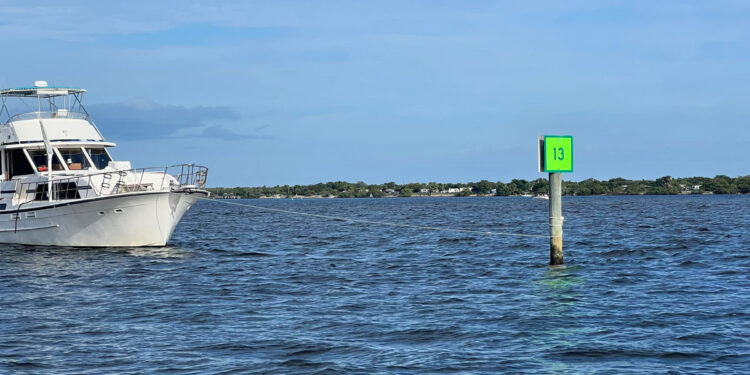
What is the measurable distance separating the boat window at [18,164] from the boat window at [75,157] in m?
1.35

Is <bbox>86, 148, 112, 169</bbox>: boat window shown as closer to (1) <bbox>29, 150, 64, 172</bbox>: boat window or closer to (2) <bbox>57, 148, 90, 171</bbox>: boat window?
(2) <bbox>57, 148, 90, 171</bbox>: boat window

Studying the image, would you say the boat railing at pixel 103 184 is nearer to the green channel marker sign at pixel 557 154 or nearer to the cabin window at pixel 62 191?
the cabin window at pixel 62 191

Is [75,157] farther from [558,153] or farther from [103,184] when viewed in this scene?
[558,153]

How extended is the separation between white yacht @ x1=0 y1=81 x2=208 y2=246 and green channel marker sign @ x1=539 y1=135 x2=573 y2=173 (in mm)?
13353

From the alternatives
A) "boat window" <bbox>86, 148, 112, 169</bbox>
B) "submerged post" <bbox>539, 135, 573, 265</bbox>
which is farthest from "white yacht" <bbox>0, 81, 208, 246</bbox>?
"submerged post" <bbox>539, 135, 573, 265</bbox>

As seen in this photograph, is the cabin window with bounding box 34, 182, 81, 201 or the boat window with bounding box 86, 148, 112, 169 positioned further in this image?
the boat window with bounding box 86, 148, 112, 169

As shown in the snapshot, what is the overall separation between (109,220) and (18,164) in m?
6.23

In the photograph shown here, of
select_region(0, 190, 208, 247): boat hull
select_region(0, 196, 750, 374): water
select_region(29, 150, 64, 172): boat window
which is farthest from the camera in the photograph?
select_region(29, 150, 64, 172): boat window

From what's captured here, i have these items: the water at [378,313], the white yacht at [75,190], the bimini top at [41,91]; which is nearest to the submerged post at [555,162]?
the water at [378,313]

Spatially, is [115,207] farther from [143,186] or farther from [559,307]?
[559,307]

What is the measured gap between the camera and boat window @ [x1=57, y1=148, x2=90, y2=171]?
1248 inches

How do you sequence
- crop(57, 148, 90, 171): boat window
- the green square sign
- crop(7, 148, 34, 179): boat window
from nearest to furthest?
the green square sign
crop(57, 148, 90, 171): boat window
crop(7, 148, 34, 179): boat window

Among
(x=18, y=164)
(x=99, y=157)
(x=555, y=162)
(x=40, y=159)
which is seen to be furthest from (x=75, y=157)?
(x=555, y=162)

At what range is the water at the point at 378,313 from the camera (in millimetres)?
11734
